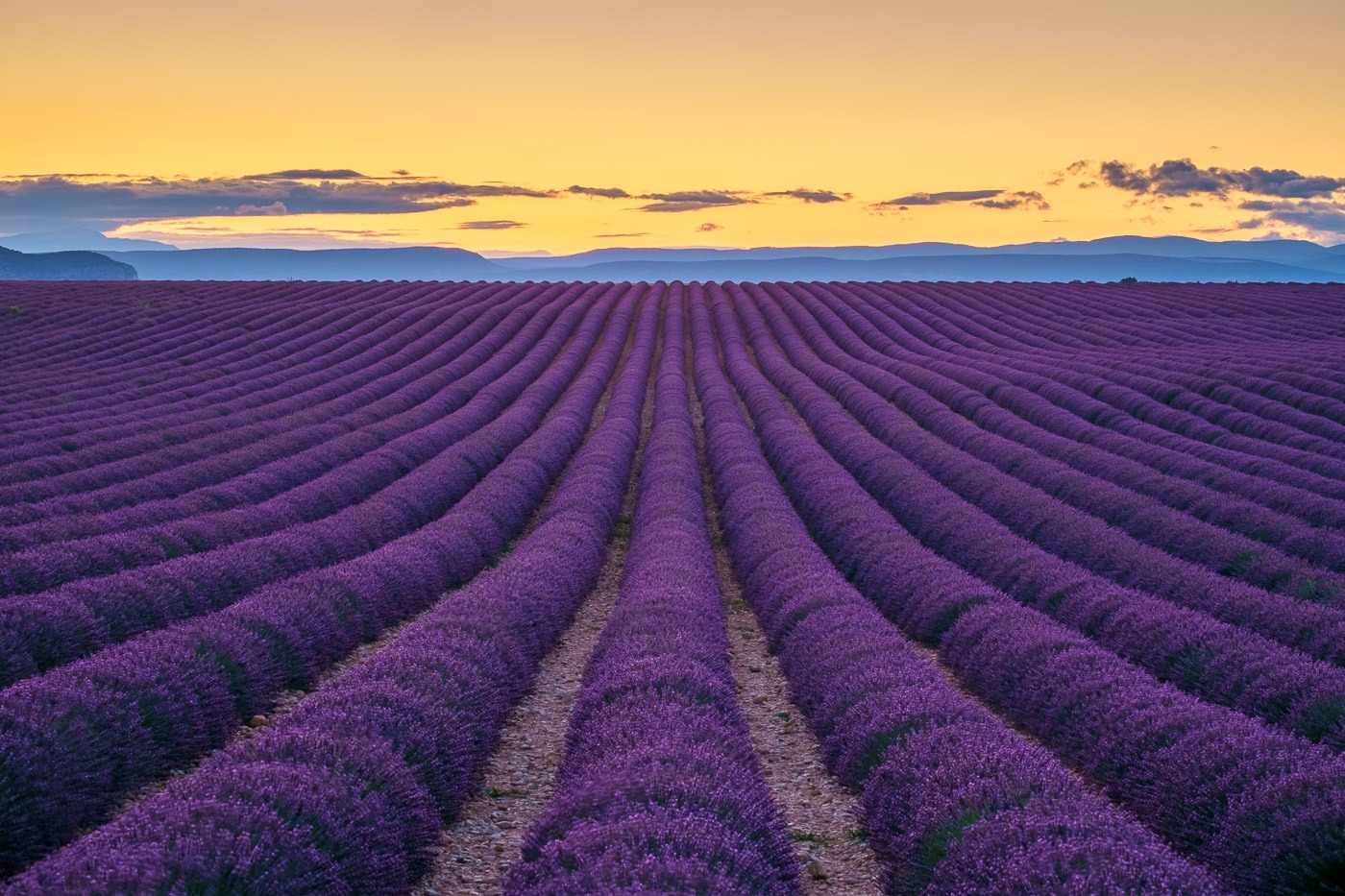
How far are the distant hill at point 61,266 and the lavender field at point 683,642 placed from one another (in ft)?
515

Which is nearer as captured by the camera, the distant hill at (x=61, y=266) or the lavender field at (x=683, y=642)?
the lavender field at (x=683, y=642)

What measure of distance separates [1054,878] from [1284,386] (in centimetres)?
1986

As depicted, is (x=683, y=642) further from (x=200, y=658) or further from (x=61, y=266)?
(x=61, y=266)

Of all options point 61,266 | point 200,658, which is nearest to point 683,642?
point 200,658

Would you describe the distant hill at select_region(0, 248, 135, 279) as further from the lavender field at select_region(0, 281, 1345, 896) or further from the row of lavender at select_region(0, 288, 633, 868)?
the row of lavender at select_region(0, 288, 633, 868)

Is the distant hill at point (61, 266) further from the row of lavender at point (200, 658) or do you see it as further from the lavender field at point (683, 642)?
the row of lavender at point (200, 658)

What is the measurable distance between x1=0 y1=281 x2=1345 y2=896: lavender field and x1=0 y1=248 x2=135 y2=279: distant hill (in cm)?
15684

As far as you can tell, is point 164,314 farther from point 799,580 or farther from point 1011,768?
point 1011,768

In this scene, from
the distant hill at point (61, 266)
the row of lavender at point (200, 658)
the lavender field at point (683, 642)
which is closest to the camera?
the lavender field at point (683, 642)

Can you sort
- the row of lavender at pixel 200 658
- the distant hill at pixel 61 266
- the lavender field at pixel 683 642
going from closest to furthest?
the lavender field at pixel 683 642
the row of lavender at pixel 200 658
the distant hill at pixel 61 266

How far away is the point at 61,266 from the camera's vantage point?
168000 millimetres

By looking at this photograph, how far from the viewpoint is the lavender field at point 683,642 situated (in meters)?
4.62

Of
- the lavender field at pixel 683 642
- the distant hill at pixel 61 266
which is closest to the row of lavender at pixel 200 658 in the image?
the lavender field at pixel 683 642

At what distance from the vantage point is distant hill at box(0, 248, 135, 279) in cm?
16062
